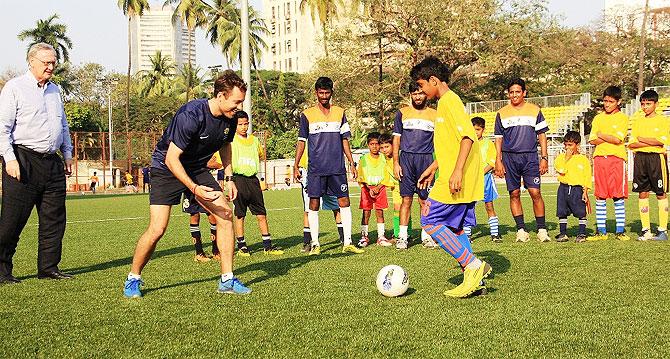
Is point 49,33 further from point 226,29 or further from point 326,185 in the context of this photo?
point 326,185

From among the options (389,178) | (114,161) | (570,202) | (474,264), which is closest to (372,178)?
(389,178)

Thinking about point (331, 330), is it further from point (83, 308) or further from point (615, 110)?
point (615, 110)

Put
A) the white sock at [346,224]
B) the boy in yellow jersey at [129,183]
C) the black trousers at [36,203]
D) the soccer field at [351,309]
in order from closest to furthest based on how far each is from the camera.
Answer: the soccer field at [351,309] → the black trousers at [36,203] → the white sock at [346,224] → the boy in yellow jersey at [129,183]

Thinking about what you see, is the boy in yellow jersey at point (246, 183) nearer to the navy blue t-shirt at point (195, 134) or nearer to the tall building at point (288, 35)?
the navy blue t-shirt at point (195, 134)

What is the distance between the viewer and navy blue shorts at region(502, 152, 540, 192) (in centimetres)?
1036

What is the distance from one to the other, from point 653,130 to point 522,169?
6.13ft

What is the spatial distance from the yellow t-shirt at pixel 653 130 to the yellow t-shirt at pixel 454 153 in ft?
15.4

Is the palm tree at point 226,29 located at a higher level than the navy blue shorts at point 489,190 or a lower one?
higher

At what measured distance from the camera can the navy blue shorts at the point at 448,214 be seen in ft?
21.7

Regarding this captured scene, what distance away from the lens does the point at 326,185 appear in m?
9.95

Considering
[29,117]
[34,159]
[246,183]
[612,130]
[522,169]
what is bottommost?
[246,183]

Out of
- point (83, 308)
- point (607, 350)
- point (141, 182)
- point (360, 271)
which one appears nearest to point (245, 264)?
point (360, 271)

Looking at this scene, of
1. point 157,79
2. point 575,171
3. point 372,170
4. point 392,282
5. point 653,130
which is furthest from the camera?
point 157,79

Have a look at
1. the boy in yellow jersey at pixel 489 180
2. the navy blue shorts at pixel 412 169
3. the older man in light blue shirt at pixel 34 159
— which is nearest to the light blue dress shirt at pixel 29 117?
the older man in light blue shirt at pixel 34 159
